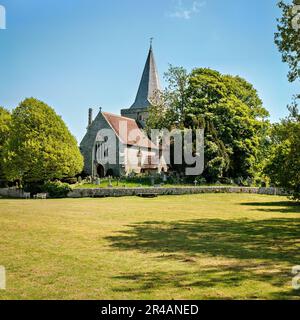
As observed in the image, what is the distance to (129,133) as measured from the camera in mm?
60156

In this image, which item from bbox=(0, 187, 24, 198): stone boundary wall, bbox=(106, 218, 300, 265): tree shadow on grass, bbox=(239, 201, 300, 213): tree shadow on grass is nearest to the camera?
bbox=(106, 218, 300, 265): tree shadow on grass

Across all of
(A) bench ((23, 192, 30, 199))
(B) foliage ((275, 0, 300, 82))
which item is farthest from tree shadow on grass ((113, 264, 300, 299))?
(A) bench ((23, 192, 30, 199))

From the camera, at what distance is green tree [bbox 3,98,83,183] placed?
39375mm

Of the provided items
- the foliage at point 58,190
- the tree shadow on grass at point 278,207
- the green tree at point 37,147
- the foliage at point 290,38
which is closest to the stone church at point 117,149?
the green tree at point 37,147

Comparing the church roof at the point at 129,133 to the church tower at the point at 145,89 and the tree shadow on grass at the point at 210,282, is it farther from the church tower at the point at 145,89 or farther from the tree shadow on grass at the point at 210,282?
the tree shadow on grass at the point at 210,282

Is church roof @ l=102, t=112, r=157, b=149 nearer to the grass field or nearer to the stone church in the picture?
the stone church

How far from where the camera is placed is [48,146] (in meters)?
39.8

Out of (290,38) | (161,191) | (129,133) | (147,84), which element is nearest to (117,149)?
(129,133)

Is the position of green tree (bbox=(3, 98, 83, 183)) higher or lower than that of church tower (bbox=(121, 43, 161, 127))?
lower

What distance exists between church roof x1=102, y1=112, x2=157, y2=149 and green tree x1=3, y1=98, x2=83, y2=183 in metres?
15.3

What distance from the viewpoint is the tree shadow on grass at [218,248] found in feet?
21.7
